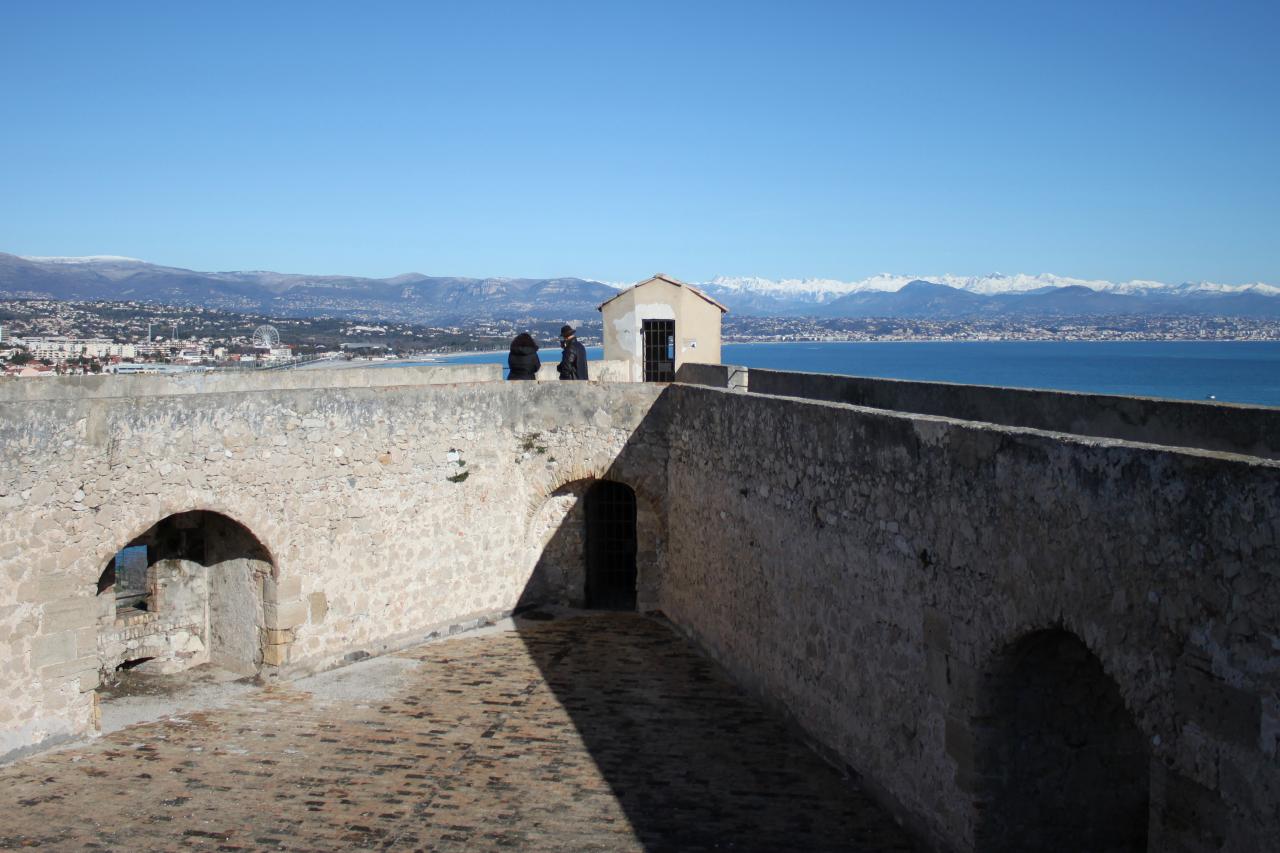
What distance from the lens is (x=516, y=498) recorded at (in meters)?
14.4

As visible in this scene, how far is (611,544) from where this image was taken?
1598 cm

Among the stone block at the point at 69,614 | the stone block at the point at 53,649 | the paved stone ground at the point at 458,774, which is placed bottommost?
the paved stone ground at the point at 458,774

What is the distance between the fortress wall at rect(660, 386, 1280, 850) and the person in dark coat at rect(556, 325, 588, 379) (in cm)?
468

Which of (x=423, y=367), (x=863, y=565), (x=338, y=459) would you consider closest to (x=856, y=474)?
(x=863, y=565)

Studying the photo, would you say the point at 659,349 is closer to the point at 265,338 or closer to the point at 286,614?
the point at 286,614

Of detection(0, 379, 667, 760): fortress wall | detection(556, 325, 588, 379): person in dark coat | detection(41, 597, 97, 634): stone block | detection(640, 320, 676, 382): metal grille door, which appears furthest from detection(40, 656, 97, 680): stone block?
detection(640, 320, 676, 382): metal grille door

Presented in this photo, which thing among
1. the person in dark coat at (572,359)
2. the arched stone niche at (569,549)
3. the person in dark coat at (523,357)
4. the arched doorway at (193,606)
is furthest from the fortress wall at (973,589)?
the arched doorway at (193,606)

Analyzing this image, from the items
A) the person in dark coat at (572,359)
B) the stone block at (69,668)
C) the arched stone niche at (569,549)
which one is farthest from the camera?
the person in dark coat at (572,359)

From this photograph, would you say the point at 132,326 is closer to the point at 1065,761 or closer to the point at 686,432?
the point at 686,432

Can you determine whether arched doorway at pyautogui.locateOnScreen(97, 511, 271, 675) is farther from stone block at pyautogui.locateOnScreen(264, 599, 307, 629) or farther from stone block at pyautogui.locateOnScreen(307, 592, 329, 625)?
stone block at pyautogui.locateOnScreen(307, 592, 329, 625)

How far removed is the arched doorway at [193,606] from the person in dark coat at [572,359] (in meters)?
6.11

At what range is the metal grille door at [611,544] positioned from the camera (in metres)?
15.6

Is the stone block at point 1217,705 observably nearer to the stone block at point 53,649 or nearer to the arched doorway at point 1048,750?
the arched doorway at point 1048,750

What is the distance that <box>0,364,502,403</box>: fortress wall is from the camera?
1220 cm
